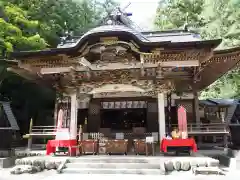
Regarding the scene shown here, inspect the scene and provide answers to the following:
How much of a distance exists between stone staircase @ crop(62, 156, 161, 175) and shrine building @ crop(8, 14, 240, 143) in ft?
7.55

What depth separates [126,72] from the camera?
33.5 ft

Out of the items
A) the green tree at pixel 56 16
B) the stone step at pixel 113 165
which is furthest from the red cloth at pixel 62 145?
the green tree at pixel 56 16

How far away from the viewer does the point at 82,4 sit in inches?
836

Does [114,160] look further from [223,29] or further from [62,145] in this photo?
[223,29]

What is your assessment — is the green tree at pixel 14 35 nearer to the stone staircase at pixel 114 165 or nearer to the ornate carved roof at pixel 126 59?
the ornate carved roof at pixel 126 59

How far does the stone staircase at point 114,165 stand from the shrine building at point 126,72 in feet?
7.55

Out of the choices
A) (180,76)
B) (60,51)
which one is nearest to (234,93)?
(180,76)

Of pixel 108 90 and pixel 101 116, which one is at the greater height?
pixel 108 90

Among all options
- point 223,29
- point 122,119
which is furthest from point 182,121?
point 223,29

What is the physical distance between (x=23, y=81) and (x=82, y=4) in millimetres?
9913

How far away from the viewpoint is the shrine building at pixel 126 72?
872cm

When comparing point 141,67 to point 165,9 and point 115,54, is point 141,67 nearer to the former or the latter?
point 115,54

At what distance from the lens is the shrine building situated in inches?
343

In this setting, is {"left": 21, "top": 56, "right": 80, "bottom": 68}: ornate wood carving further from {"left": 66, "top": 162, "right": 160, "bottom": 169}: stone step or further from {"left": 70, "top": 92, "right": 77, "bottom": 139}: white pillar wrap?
{"left": 66, "top": 162, "right": 160, "bottom": 169}: stone step
